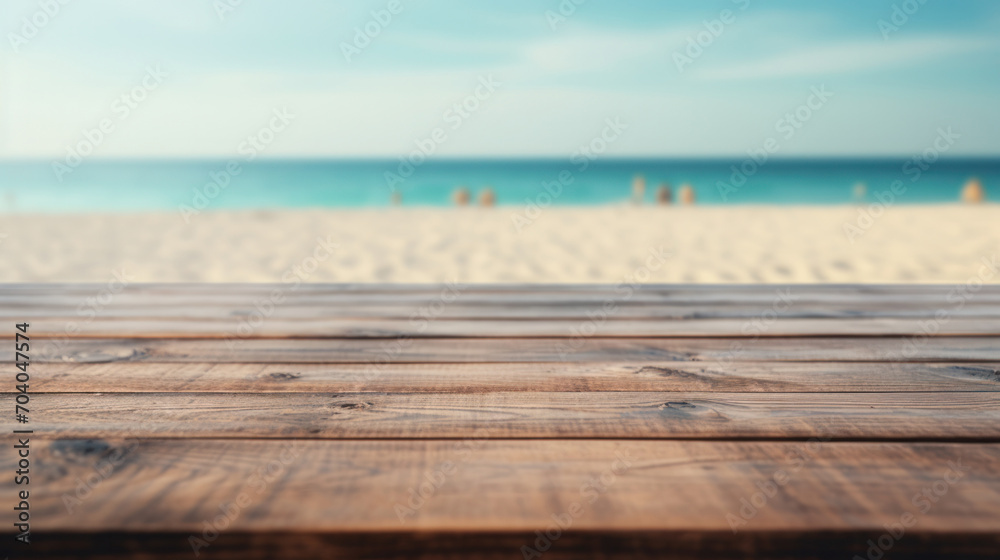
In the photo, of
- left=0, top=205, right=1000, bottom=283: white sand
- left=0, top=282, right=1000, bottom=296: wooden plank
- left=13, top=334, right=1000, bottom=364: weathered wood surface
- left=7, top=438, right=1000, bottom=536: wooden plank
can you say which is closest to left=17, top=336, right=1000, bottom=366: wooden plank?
left=13, top=334, right=1000, bottom=364: weathered wood surface

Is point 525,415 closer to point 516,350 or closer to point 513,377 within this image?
point 513,377

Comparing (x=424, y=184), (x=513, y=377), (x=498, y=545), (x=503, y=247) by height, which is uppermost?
(x=424, y=184)

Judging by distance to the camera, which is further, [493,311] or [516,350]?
[493,311]

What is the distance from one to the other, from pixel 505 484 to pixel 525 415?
0.65 ft

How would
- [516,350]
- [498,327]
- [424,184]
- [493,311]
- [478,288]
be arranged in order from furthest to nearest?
[424,184]
[478,288]
[493,311]
[498,327]
[516,350]

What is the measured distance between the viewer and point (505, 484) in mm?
667

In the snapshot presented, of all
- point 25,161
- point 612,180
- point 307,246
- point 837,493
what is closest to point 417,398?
point 837,493

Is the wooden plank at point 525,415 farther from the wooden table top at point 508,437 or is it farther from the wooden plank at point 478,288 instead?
the wooden plank at point 478,288

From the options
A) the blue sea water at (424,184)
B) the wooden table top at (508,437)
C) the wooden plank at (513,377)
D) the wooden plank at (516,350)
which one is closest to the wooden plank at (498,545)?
the wooden table top at (508,437)

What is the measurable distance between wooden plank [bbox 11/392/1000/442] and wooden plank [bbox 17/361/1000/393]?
0.03m

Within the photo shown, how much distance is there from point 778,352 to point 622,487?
25.6 inches

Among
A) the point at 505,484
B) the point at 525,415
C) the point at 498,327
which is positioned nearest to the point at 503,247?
the point at 498,327

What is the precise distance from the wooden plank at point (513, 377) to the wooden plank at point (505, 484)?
0.69ft

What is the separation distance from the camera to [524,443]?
2.52 ft
